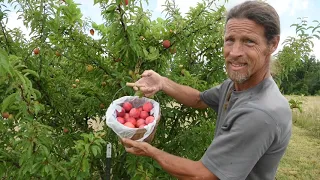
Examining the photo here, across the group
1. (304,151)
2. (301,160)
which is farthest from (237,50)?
(304,151)

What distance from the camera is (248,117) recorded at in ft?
5.36

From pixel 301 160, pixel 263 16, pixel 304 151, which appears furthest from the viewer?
pixel 304 151

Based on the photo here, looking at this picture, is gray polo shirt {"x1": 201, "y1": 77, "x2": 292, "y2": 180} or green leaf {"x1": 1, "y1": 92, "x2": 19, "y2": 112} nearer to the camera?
gray polo shirt {"x1": 201, "y1": 77, "x2": 292, "y2": 180}

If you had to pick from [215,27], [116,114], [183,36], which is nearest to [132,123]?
[116,114]

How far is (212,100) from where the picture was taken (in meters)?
2.45

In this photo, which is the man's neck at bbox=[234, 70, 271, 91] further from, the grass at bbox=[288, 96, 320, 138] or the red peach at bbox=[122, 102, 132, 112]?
the grass at bbox=[288, 96, 320, 138]

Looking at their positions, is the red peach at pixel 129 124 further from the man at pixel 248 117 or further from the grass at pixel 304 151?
the grass at pixel 304 151

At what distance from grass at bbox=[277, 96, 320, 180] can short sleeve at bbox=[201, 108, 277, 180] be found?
227cm

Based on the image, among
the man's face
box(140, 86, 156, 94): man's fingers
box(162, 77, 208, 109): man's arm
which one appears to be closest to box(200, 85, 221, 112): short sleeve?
box(162, 77, 208, 109): man's arm

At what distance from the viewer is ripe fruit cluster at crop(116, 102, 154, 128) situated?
202cm

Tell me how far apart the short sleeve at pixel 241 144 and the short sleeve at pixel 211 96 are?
68cm

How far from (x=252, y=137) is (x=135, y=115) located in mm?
750

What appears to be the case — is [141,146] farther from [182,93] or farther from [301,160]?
[301,160]

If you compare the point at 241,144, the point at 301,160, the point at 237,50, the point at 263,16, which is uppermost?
the point at 263,16
